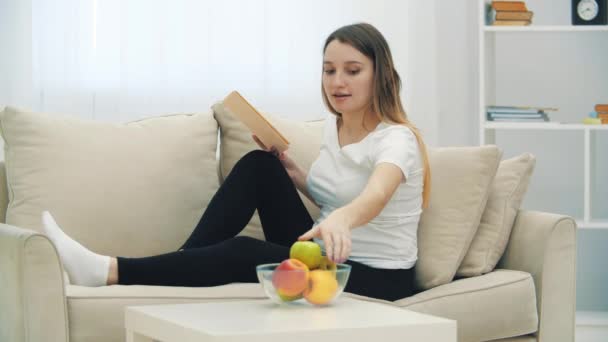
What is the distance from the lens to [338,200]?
2.24 metres

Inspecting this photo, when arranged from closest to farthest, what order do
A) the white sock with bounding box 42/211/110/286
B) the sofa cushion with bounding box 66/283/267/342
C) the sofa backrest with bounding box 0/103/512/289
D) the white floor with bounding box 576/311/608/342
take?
the sofa cushion with bounding box 66/283/267/342, the white sock with bounding box 42/211/110/286, the sofa backrest with bounding box 0/103/512/289, the white floor with bounding box 576/311/608/342

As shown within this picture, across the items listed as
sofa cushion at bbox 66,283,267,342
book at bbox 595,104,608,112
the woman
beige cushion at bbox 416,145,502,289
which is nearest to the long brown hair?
the woman

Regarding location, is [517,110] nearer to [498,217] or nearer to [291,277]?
[498,217]

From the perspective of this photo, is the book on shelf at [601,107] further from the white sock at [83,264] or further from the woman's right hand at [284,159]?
the white sock at [83,264]

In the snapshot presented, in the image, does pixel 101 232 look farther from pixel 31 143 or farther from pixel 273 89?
pixel 273 89

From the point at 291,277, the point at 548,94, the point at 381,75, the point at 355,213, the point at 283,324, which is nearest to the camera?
the point at 283,324

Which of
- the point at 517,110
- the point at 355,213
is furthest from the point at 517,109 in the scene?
the point at 355,213

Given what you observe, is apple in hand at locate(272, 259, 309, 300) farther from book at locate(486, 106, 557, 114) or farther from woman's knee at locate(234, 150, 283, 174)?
book at locate(486, 106, 557, 114)

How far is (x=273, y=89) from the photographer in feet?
11.3

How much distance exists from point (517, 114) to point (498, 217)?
111 cm

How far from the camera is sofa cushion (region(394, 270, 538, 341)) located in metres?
2.08

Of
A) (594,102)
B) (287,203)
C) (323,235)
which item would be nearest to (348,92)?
(287,203)

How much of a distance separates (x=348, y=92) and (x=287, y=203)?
12.7 inches

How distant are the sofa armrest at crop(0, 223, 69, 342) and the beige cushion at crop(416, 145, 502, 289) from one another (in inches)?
35.5
